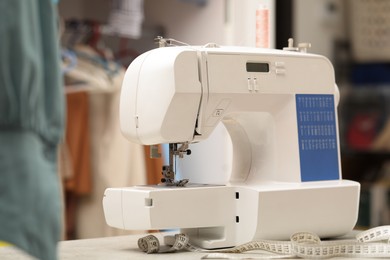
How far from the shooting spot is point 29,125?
0.96m

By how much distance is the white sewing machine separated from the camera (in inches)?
67.0

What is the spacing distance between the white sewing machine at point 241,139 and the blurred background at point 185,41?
2.21 feet

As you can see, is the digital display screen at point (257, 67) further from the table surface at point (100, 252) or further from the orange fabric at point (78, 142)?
the orange fabric at point (78, 142)

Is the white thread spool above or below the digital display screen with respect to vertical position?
above

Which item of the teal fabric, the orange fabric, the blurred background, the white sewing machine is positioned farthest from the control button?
the orange fabric

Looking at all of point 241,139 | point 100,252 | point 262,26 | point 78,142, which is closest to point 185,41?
point 78,142

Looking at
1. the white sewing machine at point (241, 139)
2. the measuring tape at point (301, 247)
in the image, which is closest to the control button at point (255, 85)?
the white sewing machine at point (241, 139)

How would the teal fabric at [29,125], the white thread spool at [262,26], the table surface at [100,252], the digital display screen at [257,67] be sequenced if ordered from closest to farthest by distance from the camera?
the teal fabric at [29,125] < the table surface at [100,252] < the digital display screen at [257,67] < the white thread spool at [262,26]

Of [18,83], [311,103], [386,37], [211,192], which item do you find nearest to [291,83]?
[311,103]

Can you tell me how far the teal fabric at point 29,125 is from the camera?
3.04ft

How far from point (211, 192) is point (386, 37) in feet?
9.24

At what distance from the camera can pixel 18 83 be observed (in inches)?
36.8

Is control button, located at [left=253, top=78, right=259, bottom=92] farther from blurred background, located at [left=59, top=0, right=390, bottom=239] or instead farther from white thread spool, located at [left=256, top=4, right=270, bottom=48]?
blurred background, located at [left=59, top=0, right=390, bottom=239]

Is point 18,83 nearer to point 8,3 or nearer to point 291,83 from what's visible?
point 8,3
